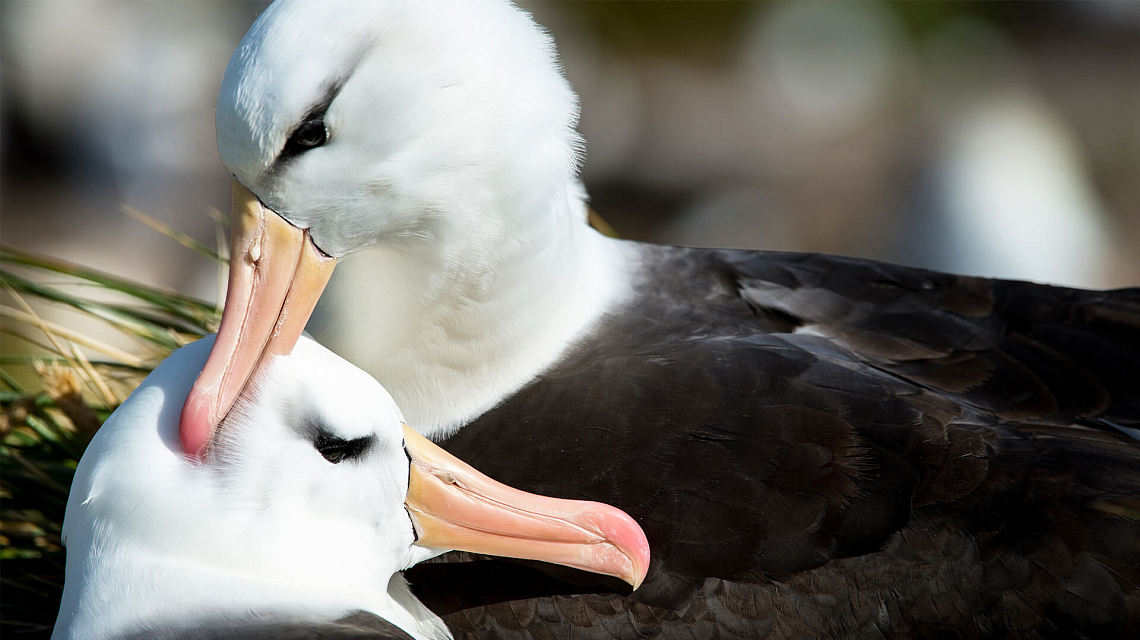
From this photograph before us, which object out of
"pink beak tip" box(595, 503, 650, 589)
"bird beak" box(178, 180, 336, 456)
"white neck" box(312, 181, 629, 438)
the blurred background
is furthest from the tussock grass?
the blurred background

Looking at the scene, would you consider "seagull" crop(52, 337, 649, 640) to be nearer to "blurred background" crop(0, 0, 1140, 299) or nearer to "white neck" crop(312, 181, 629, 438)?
"white neck" crop(312, 181, 629, 438)

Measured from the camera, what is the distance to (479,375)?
288 cm

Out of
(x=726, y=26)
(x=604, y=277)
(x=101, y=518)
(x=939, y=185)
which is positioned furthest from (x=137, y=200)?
(x=101, y=518)

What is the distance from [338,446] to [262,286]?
49 centimetres

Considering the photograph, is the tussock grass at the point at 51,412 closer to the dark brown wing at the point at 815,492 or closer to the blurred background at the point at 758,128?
the dark brown wing at the point at 815,492

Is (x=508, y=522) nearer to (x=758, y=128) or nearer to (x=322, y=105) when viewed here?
(x=322, y=105)

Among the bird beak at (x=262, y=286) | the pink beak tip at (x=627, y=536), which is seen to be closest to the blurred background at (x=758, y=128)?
the bird beak at (x=262, y=286)

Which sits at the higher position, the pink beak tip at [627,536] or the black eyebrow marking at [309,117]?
the black eyebrow marking at [309,117]

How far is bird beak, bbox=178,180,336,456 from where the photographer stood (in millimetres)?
2328

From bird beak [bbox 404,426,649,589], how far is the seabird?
171 mm

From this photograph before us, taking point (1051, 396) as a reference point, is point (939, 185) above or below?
below

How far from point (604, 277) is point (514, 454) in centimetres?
72

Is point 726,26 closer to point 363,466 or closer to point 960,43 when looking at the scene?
point 960,43

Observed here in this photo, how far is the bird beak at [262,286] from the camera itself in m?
2.33
